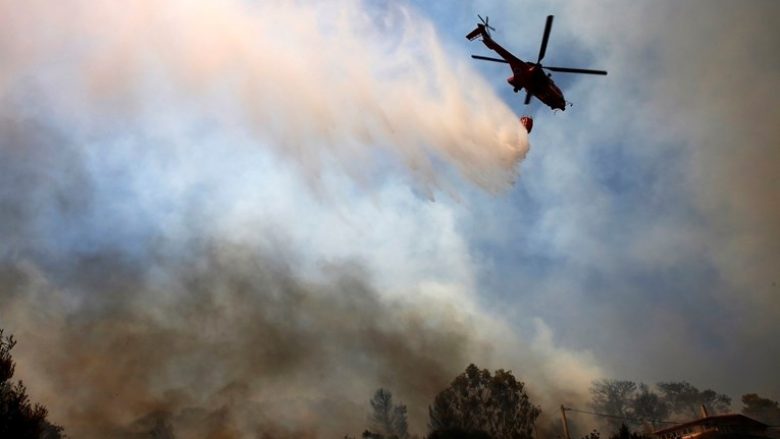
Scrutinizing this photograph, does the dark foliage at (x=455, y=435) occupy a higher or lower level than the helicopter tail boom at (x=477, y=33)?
lower

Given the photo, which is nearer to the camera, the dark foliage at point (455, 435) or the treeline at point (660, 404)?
the dark foliage at point (455, 435)

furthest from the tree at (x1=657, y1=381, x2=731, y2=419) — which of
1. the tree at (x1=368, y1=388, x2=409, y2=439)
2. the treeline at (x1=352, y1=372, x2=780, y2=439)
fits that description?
the tree at (x1=368, y1=388, x2=409, y2=439)

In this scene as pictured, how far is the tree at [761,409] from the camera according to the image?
94250 mm

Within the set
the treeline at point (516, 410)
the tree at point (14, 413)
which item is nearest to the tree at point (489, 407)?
the treeline at point (516, 410)

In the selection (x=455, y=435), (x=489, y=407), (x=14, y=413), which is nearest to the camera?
(x=14, y=413)

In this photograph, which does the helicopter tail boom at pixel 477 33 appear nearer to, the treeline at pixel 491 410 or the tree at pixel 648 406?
the treeline at pixel 491 410

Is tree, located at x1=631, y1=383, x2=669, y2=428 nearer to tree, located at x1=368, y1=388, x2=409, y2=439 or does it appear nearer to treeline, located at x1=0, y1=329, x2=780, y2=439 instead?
treeline, located at x1=0, y1=329, x2=780, y2=439

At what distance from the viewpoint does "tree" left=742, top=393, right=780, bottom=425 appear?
309 ft

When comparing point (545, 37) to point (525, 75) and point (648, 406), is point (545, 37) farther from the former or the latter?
point (648, 406)

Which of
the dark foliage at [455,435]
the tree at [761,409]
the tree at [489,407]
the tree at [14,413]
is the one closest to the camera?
the tree at [14,413]

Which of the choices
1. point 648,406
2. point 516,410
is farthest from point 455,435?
point 648,406

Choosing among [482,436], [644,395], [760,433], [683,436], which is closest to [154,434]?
[482,436]

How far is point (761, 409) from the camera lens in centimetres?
9706

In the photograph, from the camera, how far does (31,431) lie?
2573 centimetres
